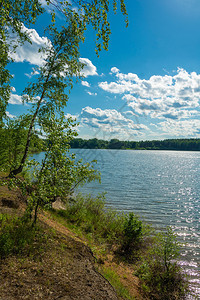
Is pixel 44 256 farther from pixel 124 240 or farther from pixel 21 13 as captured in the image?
pixel 21 13

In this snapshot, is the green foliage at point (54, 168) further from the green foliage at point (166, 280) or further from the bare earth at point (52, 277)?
the green foliage at point (166, 280)

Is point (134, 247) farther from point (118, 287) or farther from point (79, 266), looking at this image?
point (79, 266)

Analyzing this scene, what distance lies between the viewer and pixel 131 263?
954 centimetres

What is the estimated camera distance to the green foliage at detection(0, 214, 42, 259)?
5.38 meters

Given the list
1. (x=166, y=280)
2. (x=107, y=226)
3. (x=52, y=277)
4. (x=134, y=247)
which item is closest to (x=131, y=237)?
(x=134, y=247)

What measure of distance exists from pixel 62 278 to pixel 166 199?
2245 cm

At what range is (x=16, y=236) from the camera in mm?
6121

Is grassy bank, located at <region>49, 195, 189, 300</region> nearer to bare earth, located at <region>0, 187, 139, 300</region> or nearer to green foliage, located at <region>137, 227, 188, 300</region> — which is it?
green foliage, located at <region>137, 227, 188, 300</region>

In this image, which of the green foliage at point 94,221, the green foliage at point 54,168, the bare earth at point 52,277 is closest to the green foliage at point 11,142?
the green foliage at point 94,221

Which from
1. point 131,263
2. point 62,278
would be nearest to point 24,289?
point 62,278

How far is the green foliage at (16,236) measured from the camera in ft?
→ 17.7

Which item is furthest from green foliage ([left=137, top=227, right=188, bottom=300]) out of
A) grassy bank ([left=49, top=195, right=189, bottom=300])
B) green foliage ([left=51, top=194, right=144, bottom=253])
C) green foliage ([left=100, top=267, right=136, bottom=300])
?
green foliage ([left=51, top=194, right=144, bottom=253])

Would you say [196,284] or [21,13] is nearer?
[21,13]

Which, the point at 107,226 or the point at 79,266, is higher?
the point at 79,266
